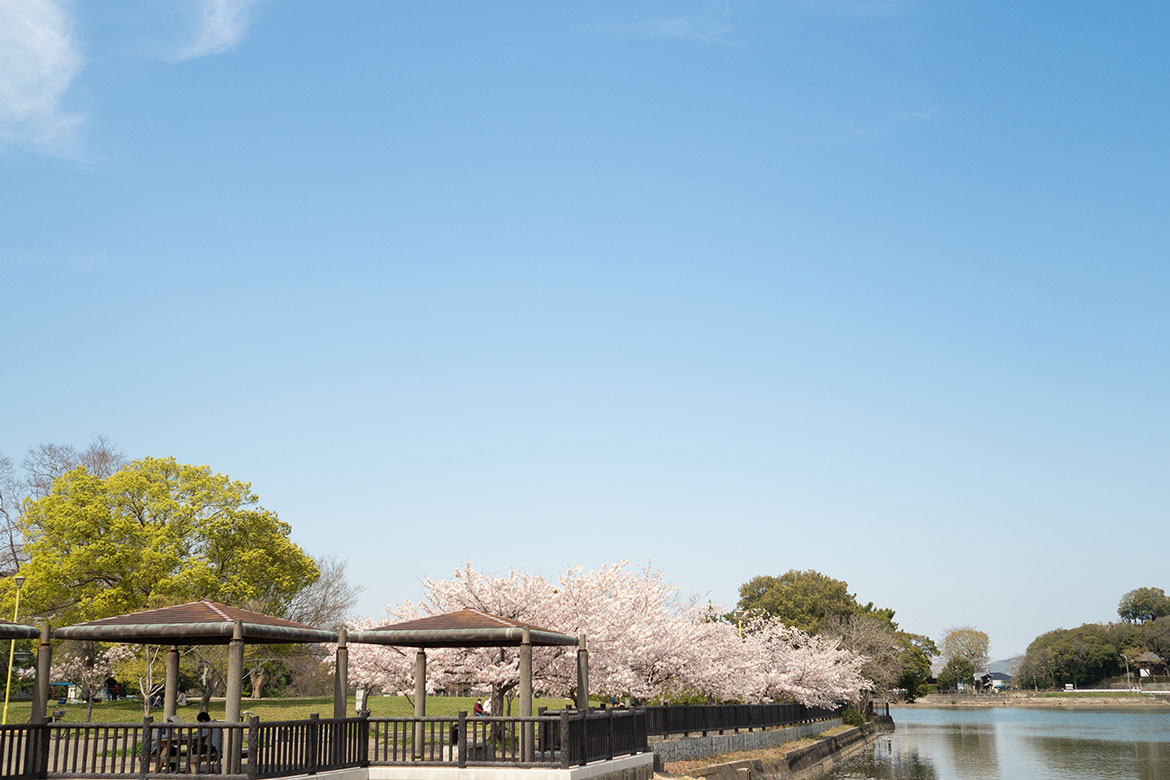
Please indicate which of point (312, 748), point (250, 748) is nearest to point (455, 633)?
point (312, 748)

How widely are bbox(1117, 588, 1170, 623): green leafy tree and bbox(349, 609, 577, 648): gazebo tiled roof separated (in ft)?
556

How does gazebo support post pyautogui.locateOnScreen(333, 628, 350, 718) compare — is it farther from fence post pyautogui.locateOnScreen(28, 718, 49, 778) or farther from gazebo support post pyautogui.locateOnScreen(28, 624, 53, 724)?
gazebo support post pyautogui.locateOnScreen(28, 624, 53, 724)

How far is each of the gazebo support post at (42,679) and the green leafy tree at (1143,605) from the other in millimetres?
175143

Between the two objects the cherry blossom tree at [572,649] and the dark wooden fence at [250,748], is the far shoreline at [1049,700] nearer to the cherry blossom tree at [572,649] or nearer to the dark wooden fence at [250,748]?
the cherry blossom tree at [572,649]

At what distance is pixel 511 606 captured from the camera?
26.6 meters

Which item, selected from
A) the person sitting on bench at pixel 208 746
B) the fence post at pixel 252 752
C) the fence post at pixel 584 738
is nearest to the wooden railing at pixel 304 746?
the fence post at pixel 252 752

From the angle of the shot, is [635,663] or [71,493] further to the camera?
[71,493]

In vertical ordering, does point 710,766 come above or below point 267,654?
below

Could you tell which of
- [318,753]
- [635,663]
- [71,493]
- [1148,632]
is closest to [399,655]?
[635,663]

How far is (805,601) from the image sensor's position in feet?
251

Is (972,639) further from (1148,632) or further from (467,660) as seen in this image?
(467,660)

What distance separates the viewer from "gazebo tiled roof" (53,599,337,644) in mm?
14977

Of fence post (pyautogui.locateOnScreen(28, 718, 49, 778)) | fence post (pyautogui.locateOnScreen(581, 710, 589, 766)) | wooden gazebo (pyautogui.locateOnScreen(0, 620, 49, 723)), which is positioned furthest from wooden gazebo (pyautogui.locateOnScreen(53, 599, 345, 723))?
fence post (pyautogui.locateOnScreen(581, 710, 589, 766))

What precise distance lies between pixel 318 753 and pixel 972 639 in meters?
169
